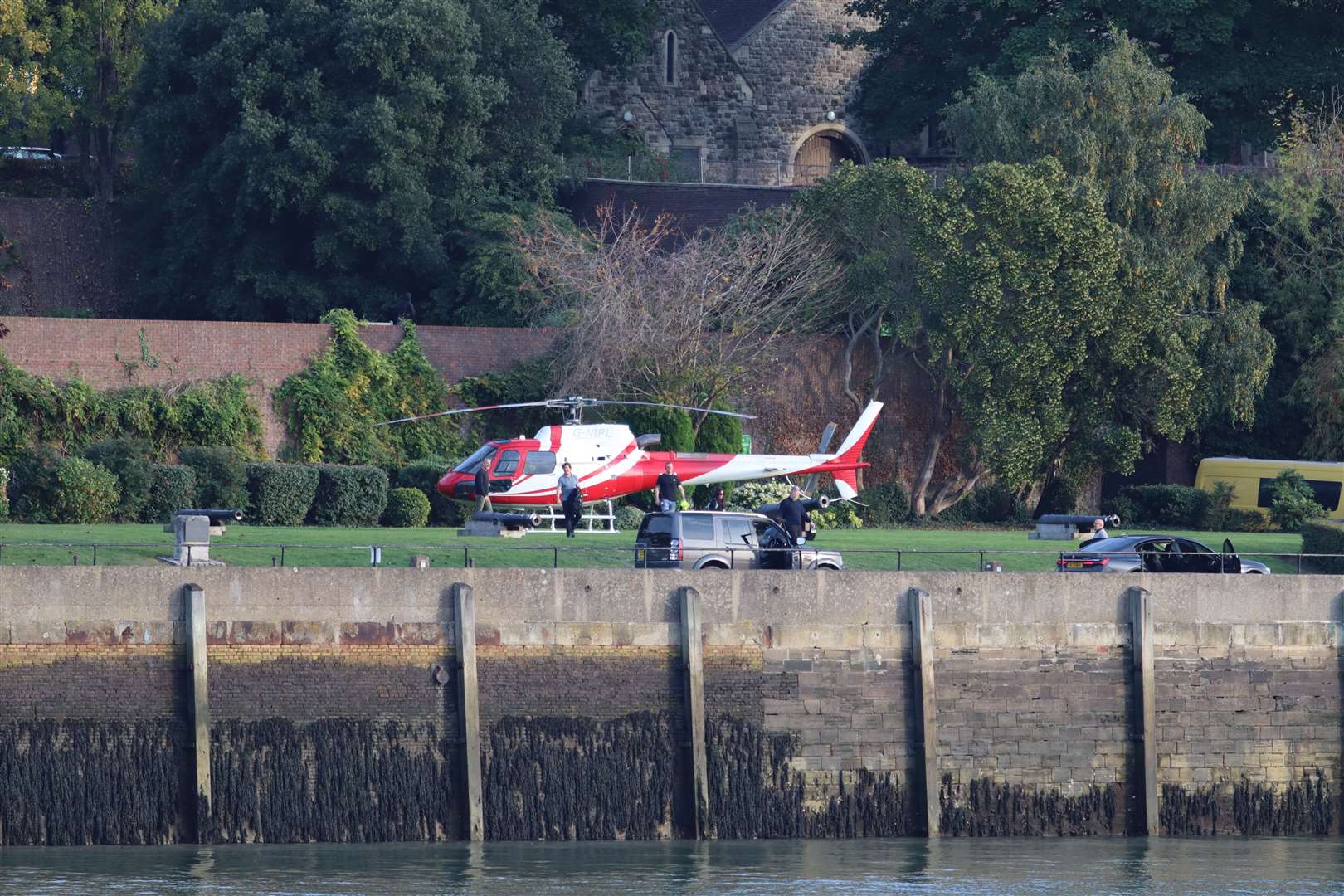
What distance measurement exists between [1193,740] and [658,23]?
48.3 metres

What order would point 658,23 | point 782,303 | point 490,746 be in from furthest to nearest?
1. point 658,23
2. point 782,303
3. point 490,746

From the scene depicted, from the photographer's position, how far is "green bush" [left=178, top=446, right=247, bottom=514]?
4641 cm

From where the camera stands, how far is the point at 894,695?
1232 inches

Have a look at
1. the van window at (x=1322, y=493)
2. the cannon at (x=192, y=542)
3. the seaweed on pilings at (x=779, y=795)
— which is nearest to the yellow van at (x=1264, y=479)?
the van window at (x=1322, y=493)

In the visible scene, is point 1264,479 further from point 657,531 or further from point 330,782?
point 330,782

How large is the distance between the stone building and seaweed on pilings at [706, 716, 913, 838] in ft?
144

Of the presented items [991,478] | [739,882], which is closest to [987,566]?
[739,882]

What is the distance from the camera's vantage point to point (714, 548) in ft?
111

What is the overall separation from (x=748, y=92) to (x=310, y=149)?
23672 mm

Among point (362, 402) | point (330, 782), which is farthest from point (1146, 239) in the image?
point (330, 782)

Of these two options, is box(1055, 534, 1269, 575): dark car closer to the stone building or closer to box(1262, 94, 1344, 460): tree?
box(1262, 94, 1344, 460): tree

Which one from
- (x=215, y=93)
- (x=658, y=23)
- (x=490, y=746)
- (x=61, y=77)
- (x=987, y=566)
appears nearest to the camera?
(x=490, y=746)

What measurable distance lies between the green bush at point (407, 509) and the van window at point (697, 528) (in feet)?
47.8

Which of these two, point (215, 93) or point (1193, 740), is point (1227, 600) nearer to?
point (1193, 740)
